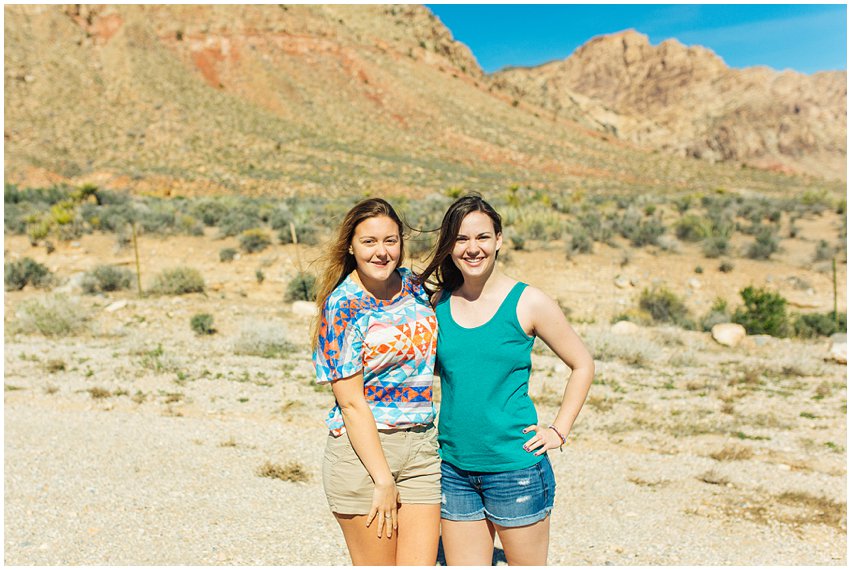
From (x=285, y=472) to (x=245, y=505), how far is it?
0.70m

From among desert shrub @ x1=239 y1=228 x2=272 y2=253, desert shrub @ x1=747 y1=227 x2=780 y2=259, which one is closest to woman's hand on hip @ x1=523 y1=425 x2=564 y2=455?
desert shrub @ x1=239 y1=228 x2=272 y2=253

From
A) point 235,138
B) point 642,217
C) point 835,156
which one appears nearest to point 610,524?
point 642,217

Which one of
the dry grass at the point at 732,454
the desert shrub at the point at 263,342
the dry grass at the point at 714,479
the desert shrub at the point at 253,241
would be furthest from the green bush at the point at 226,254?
the dry grass at the point at 714,479

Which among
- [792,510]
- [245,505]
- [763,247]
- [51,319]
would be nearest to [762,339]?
[763,247]

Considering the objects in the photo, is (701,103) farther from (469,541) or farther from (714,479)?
(469,541)

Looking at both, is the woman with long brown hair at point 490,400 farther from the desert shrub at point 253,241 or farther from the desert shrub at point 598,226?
the desert shrub at point 598,226

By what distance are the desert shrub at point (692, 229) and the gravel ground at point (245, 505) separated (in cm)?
1433

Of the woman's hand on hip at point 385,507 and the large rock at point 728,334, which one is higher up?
the woman's hand on hip at point 385,507

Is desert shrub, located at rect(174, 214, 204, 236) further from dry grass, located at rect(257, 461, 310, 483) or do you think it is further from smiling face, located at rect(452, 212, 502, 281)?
smiling face, located at rect(452, 212, 502, 281)

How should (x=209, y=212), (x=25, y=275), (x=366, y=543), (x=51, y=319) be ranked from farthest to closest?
(x=209, y=212) < (x=25, y=275) < (x=51, y=319) < (x=366, y=543)

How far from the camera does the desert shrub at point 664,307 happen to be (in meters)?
14.7

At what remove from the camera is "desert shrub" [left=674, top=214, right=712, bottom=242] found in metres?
20.1

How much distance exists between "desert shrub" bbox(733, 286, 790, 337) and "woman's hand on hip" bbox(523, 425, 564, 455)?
12.1 m

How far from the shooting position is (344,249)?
2891 mm
